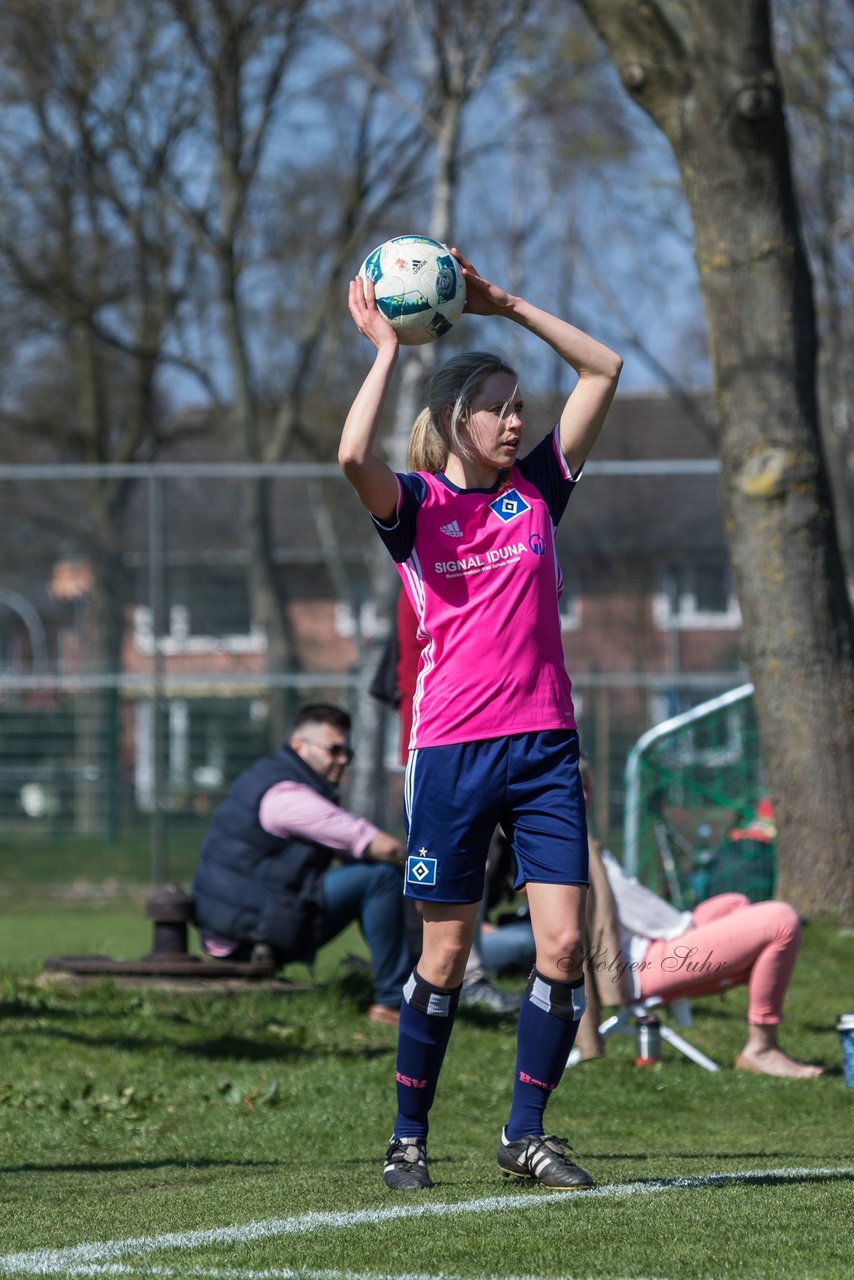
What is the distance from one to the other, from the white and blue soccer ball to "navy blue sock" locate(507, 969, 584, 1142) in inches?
67.6

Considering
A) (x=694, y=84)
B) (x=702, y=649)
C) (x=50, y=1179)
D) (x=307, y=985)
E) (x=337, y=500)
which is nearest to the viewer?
(x=50, y=1179)

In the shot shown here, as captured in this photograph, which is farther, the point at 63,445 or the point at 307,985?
the point at 63,445

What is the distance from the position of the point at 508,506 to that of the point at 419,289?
2.08 feet

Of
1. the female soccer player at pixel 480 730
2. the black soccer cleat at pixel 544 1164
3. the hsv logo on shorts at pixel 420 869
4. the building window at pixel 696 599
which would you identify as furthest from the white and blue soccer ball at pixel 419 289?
the building window at pixel 696 599

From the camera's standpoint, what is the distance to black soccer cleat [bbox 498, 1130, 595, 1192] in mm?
4152

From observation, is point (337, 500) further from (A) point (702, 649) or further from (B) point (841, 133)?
(B) point (841, 133)

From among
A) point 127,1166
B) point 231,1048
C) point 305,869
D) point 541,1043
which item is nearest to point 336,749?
A: point 305,869

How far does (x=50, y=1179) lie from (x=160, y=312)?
68.2 ft

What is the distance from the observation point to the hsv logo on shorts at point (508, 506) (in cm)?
441

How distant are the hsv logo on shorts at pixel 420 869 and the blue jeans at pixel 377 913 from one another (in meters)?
3.11

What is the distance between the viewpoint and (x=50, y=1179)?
4828mm

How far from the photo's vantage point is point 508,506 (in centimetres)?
443

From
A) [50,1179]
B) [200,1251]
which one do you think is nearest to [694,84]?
[50,1179]

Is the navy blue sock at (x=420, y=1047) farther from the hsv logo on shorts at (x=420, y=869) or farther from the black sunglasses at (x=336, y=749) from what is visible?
the black sunglasses at (x=336, y=749)
